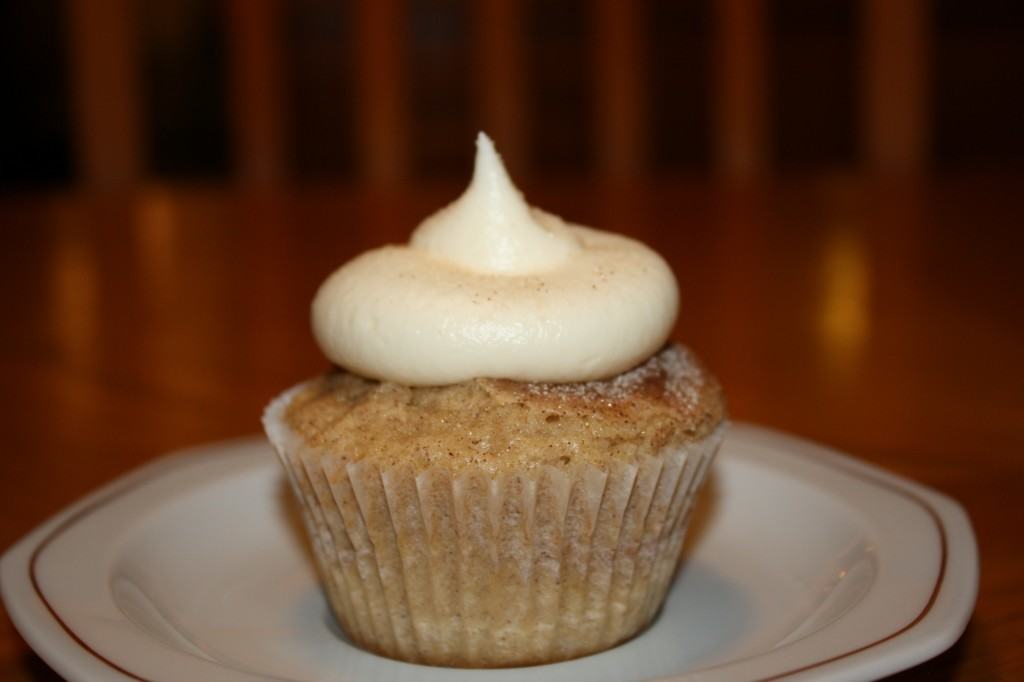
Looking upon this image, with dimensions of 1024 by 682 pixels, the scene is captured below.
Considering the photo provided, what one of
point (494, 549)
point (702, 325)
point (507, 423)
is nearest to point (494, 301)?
point (507, 423)

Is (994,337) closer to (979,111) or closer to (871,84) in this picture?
(871,84)

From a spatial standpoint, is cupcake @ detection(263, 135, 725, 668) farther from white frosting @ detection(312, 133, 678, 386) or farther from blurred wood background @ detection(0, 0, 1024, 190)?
blurred wood background @ detection(0, 0, 1024, 190)

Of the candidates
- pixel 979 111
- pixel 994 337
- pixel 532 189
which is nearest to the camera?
pixel 994 337

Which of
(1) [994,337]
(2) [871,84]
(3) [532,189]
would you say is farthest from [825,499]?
(2) [871,84]

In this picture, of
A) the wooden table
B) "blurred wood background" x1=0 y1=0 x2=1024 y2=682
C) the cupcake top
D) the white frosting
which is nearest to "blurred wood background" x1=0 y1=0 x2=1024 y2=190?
"blurred wood background" x1=0 y1=0 x2=1024 y2=682

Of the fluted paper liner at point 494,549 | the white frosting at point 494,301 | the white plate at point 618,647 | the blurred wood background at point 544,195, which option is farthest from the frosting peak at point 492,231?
the blurred wood background at point 544,195

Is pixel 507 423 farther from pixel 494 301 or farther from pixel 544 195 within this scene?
pixel 544 195

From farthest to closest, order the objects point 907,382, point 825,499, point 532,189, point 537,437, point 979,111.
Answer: point 979,111 < point 532,189 < point 907,382 < point 825,499 < point 537,437
